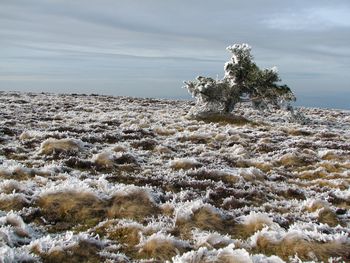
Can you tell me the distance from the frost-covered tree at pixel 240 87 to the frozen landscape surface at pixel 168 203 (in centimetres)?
1136

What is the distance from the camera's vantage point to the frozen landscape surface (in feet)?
25.2

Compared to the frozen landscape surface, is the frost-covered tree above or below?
above

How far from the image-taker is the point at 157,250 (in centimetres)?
768

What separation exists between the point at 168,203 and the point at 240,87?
22.1 meters

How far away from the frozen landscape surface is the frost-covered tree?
11.4m

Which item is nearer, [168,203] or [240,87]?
[168,203]

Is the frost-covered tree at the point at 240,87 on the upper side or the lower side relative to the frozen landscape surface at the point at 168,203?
upper

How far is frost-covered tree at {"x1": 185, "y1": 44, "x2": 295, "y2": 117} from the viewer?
1192 inches

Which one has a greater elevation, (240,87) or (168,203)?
(240,87)


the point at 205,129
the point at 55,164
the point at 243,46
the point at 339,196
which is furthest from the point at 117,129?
the point at 339,196

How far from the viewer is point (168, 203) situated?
10133mm

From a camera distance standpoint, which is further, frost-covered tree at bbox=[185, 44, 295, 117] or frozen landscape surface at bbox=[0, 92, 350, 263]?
frost-covered tree at bbox=[185, 44, 295, 117]

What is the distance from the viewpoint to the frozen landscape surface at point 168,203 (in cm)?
769

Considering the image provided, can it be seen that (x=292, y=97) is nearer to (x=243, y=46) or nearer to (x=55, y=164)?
(x=243, y=46)
